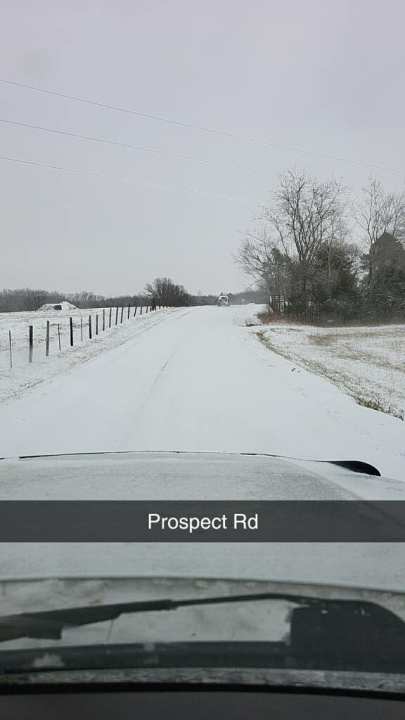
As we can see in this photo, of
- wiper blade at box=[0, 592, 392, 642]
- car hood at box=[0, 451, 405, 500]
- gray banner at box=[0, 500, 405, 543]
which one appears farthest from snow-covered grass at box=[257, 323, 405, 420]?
wiper blade at box=[0, 592, 392, 642]

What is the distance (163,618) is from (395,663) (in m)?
0.67

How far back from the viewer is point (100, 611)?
4.69 ft

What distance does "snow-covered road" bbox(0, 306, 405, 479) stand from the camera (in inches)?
240

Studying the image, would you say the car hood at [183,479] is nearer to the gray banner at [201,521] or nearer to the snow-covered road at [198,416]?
the gray banner at [201,521]

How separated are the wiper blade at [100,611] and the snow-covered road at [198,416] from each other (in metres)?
4.34

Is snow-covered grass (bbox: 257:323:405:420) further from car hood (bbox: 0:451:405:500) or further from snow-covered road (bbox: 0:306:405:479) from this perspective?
car hood (bbox: 0:451:405:500)

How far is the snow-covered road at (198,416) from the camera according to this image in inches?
240

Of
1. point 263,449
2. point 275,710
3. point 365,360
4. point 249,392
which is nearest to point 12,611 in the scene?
point 275,710

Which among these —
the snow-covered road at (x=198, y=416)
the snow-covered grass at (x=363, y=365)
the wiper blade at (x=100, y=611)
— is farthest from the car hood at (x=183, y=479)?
the snow-covered grass at (x=363, y=365)

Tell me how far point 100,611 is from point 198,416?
5957 mm

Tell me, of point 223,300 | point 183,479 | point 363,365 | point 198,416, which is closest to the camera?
point 183,479

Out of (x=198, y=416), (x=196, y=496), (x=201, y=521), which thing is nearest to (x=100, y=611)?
(x=201, y=521)

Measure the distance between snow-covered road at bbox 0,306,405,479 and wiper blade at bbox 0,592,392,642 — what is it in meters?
4.34

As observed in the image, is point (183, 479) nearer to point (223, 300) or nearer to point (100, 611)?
point (100, 611)
